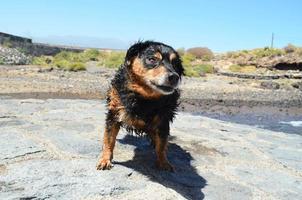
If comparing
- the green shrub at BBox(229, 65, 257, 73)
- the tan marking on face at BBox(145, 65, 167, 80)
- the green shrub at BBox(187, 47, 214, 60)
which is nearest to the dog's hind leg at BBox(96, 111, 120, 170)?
the tan marking on face at BBox(145, 65, 167, 80)

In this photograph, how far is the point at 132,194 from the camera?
4336mm

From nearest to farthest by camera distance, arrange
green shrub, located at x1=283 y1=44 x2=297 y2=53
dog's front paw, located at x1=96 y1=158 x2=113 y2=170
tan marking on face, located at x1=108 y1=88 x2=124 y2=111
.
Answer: dog's front paw, located at x1=96 y1=158 x2=113 y2=170
tan marking on face, located at x1=108 y1=88 x2=124 y2=111
green shrub, located at x1=283 y1=44 x2=297 y2=53

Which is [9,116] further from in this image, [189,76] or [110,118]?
[189,76]

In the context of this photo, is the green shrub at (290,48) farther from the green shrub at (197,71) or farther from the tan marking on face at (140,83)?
the tan marking on face at (140,83)

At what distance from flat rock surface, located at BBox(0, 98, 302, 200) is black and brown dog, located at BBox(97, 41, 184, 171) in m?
0.39

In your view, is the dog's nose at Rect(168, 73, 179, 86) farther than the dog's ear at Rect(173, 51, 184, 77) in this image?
No

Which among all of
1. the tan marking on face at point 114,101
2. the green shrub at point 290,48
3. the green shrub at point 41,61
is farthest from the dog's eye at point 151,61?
the green shrub at point 290,48

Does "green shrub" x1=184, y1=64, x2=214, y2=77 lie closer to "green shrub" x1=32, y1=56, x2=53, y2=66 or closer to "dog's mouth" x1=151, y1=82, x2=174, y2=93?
"green shrub" x1=32, y1=56, x2=53, y2=66

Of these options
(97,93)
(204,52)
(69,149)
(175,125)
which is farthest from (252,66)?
(69,149)

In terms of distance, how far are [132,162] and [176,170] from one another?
491mm

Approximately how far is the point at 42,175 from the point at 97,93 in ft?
36.1

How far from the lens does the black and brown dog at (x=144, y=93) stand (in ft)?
14.8

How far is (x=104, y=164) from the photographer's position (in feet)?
15.6

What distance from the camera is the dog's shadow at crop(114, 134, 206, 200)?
4.80 meters
